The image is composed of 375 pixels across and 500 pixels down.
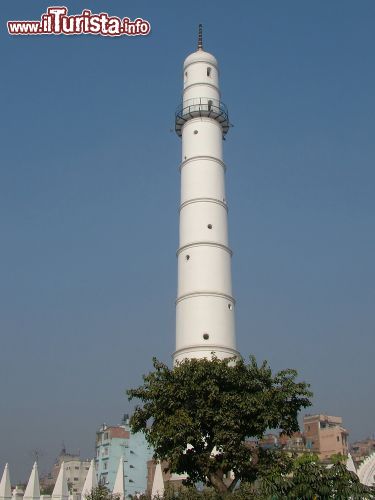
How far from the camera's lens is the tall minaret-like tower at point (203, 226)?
32781mm

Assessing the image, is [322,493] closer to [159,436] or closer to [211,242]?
[159,436]

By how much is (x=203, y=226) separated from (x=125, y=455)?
34.1 meters

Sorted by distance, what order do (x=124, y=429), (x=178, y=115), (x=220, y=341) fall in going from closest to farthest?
1. (x=220, y=341)
2. (x=178, y=115)
3. (x=124, y=429)

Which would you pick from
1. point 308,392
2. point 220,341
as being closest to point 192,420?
point 308,392

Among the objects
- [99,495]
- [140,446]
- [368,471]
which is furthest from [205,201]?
[140,446]

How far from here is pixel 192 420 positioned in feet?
71.3

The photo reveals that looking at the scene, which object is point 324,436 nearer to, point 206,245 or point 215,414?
point 206,245

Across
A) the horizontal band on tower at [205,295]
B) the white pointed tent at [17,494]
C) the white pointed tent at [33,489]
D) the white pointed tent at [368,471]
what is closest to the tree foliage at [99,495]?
the white pointed tent at [33,489]

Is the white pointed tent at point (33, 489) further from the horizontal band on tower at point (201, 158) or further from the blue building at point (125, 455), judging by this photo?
the blue building at point (125, 455)

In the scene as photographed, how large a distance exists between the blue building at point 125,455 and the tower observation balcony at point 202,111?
3370 centimetres

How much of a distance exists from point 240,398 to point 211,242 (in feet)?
44.6

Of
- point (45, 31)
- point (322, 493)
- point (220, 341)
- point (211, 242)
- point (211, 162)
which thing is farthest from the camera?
point (211, 162)

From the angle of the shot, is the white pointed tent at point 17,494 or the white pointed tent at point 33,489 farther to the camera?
the white pointed tent at point 17,494

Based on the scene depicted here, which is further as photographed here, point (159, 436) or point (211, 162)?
point (211, 162)
